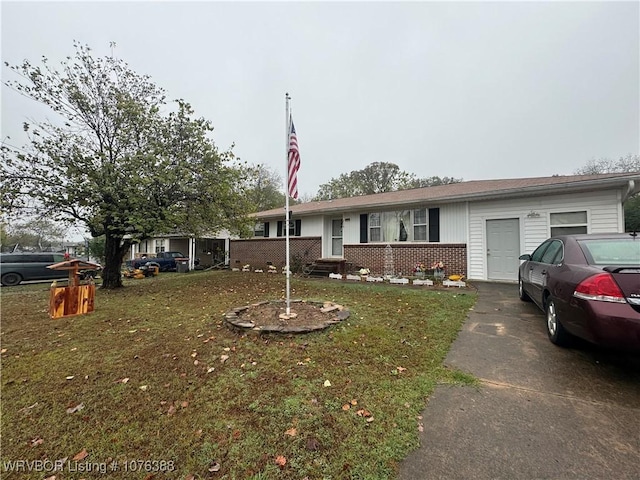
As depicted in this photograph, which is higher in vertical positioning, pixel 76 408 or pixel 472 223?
pixel 472 223

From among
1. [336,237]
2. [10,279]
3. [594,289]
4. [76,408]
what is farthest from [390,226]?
[10,279]

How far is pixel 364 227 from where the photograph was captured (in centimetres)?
1159

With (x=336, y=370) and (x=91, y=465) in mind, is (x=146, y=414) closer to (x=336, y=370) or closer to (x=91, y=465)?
(x=91, y=465)

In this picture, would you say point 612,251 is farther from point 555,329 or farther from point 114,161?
point 114,161

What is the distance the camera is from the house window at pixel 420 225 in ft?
33.6

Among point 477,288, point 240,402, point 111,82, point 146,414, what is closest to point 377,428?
point 240,402

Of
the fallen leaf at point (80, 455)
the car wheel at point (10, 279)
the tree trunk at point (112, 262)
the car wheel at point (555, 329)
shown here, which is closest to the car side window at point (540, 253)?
the car wheel at point (555, 329)

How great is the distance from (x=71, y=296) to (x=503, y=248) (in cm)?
1217

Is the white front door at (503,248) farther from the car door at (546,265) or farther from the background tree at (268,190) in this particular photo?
the background tree at (268,190)

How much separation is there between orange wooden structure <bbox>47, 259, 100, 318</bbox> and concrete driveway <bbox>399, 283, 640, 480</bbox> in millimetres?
6950

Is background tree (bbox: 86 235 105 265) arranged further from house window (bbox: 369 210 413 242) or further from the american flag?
the american flag

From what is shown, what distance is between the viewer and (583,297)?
265 cm

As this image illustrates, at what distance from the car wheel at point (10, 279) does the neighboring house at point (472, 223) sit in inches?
522

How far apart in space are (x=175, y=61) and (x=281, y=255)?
31.9 feet
